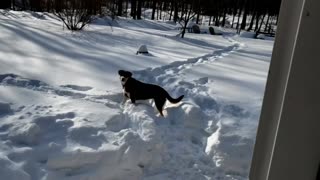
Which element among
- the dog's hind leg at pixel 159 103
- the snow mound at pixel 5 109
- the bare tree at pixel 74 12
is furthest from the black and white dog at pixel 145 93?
the bare tree at pixel 74 12

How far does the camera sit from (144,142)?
370 centimetres

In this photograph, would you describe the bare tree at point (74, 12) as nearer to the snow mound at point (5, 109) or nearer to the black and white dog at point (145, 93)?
the black and white dog at point (145, 93)

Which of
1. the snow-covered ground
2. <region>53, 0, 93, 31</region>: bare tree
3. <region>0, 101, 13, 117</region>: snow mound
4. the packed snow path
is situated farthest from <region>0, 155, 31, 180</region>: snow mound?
<region>53, 0, 93, 31</region>: bare tree

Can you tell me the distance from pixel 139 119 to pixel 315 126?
3816mm

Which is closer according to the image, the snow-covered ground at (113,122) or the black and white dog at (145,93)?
the snow-covered ground at (113,122)

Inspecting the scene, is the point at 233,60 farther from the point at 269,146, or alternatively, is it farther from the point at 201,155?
the point at 269,146

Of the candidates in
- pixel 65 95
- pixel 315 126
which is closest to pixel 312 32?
pixel 315 126

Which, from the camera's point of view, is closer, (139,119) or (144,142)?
(144,142)

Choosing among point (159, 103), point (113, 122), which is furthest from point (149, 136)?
point (159, 103)

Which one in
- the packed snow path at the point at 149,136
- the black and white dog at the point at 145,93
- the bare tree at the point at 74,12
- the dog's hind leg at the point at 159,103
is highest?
the bare tree at the point at 74,12

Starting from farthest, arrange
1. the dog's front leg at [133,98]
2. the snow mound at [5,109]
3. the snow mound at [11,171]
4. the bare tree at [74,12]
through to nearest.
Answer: the bare tree at [74,12] → the dog's front leg at [133,98] → the snow mound at [5,109] → the snow mound at [11,171]

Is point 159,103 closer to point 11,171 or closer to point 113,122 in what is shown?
point 113,122

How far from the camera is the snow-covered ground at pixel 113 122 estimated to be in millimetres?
3270

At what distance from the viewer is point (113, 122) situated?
13.6 ft
